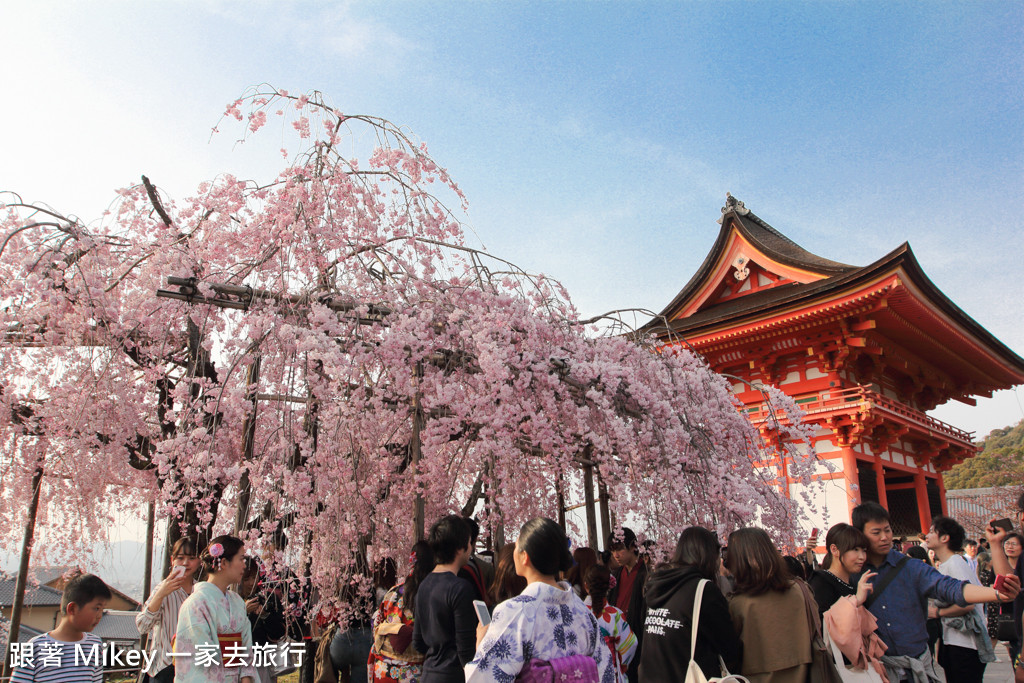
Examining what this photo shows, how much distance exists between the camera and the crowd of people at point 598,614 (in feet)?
8.05

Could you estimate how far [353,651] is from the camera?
15.8 ft

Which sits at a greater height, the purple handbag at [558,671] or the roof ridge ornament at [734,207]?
the roof ridge ornament at [734,207]

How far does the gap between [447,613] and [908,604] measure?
2.18 meters

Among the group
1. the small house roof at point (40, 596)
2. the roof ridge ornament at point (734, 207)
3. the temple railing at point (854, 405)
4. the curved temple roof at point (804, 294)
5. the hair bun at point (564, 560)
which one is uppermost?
the roof ridge ornament at point (734, 207)

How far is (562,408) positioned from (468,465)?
1.30 meters

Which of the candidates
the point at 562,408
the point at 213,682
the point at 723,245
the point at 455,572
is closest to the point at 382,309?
the point at 562,408

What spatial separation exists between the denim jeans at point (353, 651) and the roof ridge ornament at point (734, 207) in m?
14.3

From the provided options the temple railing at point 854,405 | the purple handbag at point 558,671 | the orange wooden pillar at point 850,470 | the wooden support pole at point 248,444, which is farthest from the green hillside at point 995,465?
the purple handbag at point 558,671

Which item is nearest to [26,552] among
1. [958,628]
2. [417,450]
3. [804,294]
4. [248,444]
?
[248,444]

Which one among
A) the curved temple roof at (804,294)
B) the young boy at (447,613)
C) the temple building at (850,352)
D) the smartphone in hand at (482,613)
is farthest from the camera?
the temple building at (850,352)

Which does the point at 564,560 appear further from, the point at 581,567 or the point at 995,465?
the point at 995,465

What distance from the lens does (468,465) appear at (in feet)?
20.3

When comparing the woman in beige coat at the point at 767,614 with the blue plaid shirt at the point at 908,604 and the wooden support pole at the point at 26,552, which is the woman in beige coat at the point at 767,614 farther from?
the wooden support pole at the point at 26,552

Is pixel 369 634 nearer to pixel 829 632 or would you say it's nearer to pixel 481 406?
pixel 481 406
